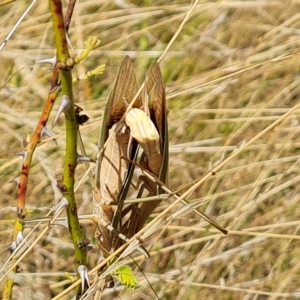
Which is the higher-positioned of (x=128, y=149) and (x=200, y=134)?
(x=128, y=149)

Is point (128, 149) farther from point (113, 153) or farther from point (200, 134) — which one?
point (200, 134)

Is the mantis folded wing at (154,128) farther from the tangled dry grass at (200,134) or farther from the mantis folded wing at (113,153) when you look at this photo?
the tangled dry grass at (200,134)

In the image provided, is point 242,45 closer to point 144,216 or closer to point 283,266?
point 283,266

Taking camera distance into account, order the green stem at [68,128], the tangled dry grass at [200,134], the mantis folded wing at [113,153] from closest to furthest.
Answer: the green stem at [68,128], the mantis folded wing at [113,153], the tangled dry grass at [200,134]

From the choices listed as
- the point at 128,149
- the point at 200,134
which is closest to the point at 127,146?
the point at 128,149

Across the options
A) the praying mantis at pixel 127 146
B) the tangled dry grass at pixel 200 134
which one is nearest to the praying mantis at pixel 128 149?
the praying mantis at pixel 127 146

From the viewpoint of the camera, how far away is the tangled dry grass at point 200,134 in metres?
1.18

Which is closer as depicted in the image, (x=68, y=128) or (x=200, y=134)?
(x=68, y=128)

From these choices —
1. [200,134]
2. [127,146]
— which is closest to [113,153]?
[127,146]

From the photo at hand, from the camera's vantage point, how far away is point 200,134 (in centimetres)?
141

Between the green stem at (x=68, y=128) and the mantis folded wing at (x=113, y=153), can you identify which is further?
the mantis folded wing at (x=113, y=153)

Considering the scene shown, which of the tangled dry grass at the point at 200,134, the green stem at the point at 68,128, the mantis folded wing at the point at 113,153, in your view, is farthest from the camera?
the tangled dry grass at the point at 200,134

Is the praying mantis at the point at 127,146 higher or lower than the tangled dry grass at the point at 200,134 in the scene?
higher

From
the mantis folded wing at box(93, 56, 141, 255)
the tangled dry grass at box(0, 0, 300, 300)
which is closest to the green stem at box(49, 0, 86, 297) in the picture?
the mantis folded wing at box(93, 56, 141, 255)
